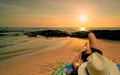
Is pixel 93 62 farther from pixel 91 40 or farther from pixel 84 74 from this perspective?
pixel 91 40

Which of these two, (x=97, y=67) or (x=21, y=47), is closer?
(x=97, y=67)

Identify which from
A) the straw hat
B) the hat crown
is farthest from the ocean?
the hat crown

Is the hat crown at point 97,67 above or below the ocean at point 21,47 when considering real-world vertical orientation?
above

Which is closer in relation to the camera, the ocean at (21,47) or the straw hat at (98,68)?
the straw hat at (98,68)

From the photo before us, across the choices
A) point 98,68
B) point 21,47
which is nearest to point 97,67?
point 98,68

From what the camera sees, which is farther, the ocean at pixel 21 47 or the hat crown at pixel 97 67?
the ocean at pixel 21 47

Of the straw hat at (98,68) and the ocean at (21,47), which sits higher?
the straw hat at (98,68)

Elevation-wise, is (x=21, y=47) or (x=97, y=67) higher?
(x=97, y=67)

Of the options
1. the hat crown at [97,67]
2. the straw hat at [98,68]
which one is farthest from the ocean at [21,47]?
the hat crown at [97,67]

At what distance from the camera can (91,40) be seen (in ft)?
17.0

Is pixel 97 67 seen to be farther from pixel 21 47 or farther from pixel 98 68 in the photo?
pixel 21 47

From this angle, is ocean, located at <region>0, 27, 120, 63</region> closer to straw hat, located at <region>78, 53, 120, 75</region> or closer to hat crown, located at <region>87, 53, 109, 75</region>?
straw hat, located at <region>78, 53, 120, 75</region>

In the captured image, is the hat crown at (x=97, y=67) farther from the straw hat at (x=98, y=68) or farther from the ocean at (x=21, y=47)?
the ocean at (x=21, y=47)

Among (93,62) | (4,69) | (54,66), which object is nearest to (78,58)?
(93,62)
